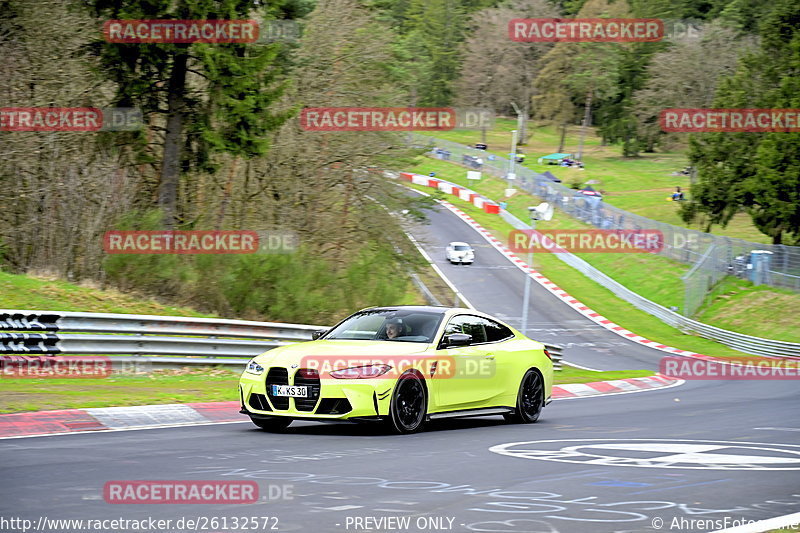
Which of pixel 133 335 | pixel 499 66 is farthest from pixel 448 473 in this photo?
pixel 499 66

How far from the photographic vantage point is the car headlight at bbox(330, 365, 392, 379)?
38.1 feet

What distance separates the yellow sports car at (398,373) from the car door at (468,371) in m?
0.01

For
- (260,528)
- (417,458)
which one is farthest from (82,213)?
(260,528)

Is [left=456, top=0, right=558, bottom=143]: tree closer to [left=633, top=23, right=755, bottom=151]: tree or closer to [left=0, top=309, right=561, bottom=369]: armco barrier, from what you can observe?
[left=633, top=23, right=755, bottom=151]: tree

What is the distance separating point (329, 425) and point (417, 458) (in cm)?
354

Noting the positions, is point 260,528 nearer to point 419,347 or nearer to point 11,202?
point 419,347

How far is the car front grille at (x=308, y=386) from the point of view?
1159cm

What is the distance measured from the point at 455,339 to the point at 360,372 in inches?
60.6

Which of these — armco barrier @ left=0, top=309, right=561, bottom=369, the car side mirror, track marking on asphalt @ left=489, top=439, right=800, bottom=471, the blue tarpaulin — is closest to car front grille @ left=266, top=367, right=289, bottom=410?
the car side mirror

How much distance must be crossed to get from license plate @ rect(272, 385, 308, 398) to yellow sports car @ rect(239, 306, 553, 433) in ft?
0.04

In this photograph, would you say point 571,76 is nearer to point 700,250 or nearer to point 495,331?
point 700,250

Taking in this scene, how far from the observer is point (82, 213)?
24703 millimetres

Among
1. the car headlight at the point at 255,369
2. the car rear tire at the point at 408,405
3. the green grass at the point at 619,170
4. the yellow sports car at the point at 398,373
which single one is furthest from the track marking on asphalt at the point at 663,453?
the green grass at the point at 619,170

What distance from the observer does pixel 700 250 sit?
57312 millimetres
